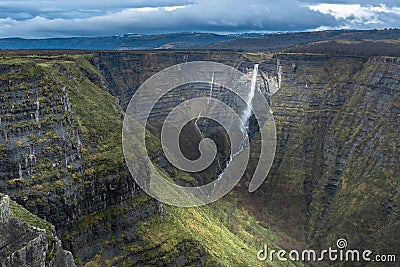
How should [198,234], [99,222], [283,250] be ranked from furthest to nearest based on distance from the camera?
1. [283,250]
2. [198,234]
3. [99,222]

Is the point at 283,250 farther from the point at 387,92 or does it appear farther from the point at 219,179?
the point at 387,92

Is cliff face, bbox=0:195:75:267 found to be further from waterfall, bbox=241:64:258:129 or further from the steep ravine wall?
waterfall, bbox=241:64:258:129

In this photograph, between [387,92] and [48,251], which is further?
[387,92]

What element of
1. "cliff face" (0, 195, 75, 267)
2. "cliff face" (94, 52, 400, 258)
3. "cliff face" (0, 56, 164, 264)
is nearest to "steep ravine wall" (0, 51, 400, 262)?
"cliff face" (0, 56, 164, 264)

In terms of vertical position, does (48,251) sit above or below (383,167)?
above

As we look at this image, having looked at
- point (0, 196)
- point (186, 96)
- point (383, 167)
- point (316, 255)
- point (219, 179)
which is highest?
point (0, 196)

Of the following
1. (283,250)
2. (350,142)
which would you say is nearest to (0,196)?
(283,250)

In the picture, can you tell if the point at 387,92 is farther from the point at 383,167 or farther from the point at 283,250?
the point at 283,250

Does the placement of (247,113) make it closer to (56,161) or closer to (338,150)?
(338,150)

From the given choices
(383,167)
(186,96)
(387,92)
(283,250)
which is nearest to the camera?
(283,250)
